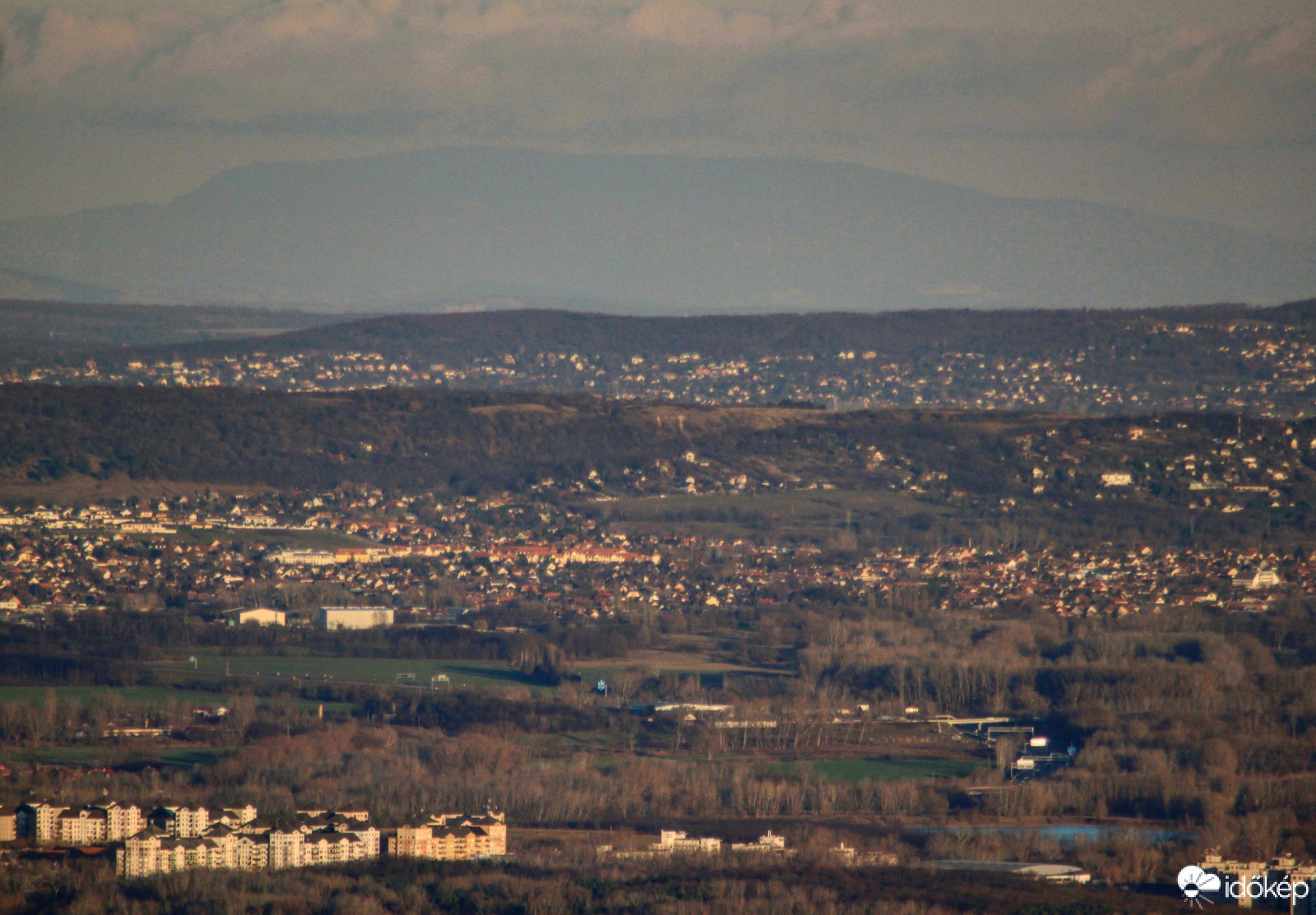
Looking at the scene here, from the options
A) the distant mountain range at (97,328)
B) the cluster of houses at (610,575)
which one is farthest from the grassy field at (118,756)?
the distant mountain range at (97,328)

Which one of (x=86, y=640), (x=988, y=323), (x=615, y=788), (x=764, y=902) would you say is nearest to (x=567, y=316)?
(x=988, y=323)

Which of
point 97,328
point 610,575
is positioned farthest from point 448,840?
point 97,328

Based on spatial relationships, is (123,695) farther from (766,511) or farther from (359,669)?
(766,511)

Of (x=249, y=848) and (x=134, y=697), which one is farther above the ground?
(x=249, y=848)

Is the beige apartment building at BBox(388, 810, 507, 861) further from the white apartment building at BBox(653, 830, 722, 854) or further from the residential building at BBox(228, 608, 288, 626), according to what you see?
the residential building at BBox(228, 608, 288, 626)

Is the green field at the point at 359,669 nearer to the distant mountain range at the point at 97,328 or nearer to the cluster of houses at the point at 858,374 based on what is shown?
the cluster of houses at the point at 858,374

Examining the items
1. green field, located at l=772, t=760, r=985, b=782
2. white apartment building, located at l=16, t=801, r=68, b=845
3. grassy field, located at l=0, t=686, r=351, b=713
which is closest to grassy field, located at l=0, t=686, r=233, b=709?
grassy field, located at l=0, t=686, r=351, b=713

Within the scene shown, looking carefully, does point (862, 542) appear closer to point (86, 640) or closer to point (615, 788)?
point (86, 640)
